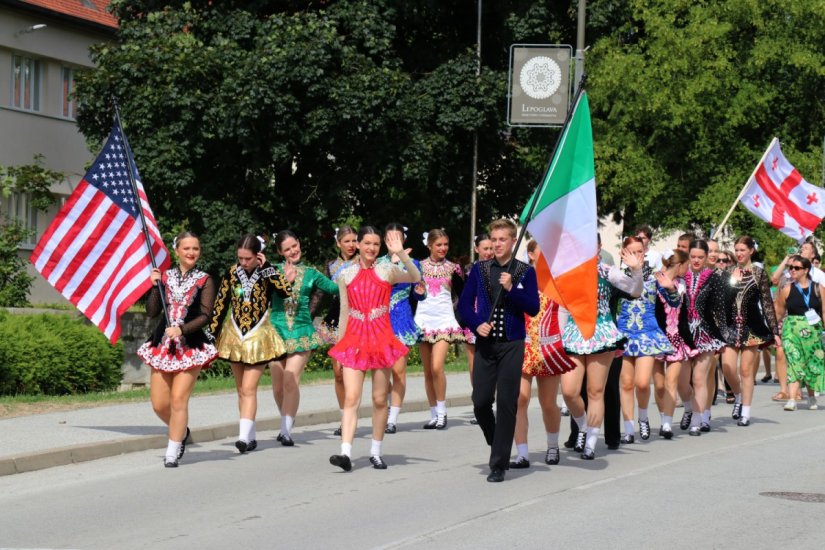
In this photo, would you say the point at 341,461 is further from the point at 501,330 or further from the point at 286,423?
the point at 286,423

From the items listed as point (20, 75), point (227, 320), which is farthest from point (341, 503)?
point (20, 75)

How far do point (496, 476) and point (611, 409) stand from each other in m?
2.62

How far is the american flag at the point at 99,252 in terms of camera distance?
43.1 ft

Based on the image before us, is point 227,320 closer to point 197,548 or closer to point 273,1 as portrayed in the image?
point 197,548

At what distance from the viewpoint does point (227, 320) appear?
43.4 feet

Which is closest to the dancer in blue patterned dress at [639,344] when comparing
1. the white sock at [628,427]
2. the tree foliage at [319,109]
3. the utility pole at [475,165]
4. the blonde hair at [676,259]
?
the white sock at [628,427]

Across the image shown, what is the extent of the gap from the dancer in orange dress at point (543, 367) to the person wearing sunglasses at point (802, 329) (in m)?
7.59

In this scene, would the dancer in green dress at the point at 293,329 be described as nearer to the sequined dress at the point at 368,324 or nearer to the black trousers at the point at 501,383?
the sequined dress at the point at 368,324

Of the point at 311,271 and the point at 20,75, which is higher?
the point at 20,75

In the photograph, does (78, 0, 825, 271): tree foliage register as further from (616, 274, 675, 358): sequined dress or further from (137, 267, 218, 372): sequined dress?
(137, 267, 218, 372): sequined dress

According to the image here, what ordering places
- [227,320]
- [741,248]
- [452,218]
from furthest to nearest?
[452,218], [741,248], [227,320]

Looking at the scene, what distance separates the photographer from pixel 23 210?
37906 millimetres

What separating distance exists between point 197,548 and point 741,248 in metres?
9.90

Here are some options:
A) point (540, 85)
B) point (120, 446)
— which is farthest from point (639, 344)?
point (540, 85)
